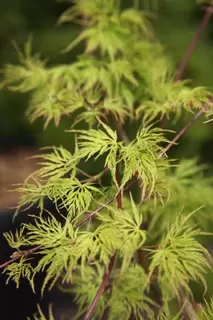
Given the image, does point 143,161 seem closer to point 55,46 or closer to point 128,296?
point 128,296

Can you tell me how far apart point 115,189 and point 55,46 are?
45.5 inches

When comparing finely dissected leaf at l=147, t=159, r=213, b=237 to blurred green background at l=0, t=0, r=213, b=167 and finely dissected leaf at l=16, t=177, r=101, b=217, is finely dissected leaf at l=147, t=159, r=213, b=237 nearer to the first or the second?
finely dissected leaf at l=16, t=177, r=101, b=217

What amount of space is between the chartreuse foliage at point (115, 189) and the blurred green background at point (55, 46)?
0.73m

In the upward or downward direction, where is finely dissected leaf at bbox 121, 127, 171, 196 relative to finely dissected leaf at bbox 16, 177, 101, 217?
upward

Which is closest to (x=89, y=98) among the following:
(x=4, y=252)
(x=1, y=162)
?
(x=4, y=252)

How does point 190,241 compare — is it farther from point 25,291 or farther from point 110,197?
point 25,291

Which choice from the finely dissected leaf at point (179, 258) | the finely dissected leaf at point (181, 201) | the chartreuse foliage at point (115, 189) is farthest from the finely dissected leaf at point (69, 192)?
the finely dissected leaf at point (181, 201)

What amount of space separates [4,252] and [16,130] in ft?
3.12

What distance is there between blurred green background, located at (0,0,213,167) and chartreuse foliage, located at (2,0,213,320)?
726 mm

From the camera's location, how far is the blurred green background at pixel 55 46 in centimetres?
183

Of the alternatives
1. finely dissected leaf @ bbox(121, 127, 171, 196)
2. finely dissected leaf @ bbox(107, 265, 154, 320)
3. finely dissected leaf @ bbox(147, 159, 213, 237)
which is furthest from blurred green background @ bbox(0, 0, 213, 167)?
finely dissected leaf @ bbox(121, 127, 171, 196)

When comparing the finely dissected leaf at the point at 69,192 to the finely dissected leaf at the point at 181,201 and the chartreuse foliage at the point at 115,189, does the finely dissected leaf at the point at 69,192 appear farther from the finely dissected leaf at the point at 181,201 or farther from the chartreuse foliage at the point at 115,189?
the finely dissected leaf at the point at 181,201

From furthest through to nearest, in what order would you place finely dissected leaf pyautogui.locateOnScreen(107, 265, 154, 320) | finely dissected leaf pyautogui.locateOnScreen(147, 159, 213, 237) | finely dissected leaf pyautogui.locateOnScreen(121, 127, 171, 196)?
finely dissected leaf pyautogui.locateOnScreen(147, 159, 213, 237) < finely dissected leaf pyautogui.locateOnScreen(107, 265, 154, 320) < finely dissected leaf pyautogui.locateOnScreen(121, 127, 171, 196)

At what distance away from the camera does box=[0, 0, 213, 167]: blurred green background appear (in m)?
1.83
